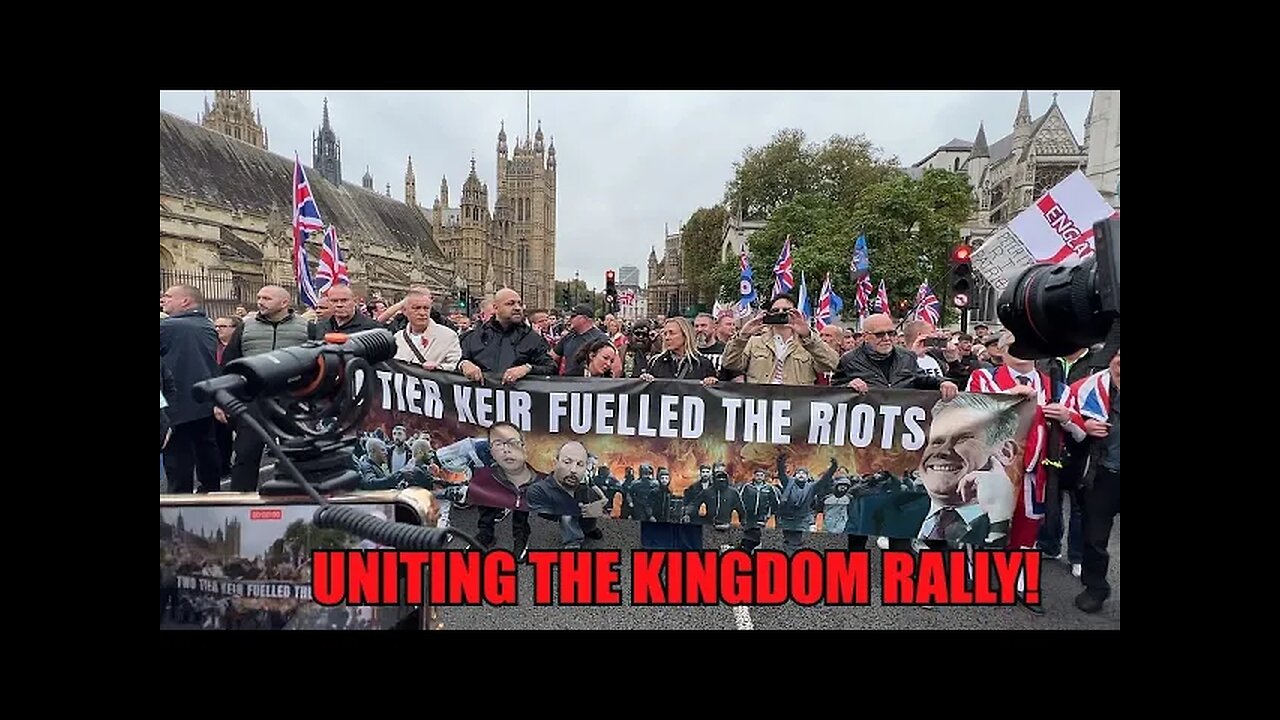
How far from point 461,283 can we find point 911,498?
77.3 meters

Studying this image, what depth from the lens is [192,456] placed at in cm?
517

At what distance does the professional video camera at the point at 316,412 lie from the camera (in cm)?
254

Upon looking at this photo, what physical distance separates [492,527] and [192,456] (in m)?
2.39

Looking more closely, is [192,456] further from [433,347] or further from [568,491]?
[568,491]

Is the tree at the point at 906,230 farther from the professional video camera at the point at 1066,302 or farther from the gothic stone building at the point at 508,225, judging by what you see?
the gothic stone building at the point at 508,225

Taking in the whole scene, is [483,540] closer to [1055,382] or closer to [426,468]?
[426,468]

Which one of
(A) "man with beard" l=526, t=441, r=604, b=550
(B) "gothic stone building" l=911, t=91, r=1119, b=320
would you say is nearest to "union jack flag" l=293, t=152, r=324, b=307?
(A) "man with beard" l=526, t=441, r=604, b=550

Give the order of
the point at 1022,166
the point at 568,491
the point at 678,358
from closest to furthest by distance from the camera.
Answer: the point at 568,491 < the point at 678,358 < the point at 1022,166

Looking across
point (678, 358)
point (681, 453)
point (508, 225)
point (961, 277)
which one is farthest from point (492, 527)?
point (508, 225)

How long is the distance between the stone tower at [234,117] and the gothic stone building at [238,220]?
157 mm

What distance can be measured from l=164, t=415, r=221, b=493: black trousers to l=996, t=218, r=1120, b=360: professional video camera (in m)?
5.44

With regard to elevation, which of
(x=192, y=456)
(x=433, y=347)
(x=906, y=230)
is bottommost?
(x=192, y=456)

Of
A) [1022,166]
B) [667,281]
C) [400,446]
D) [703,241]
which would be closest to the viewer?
[400,446]
